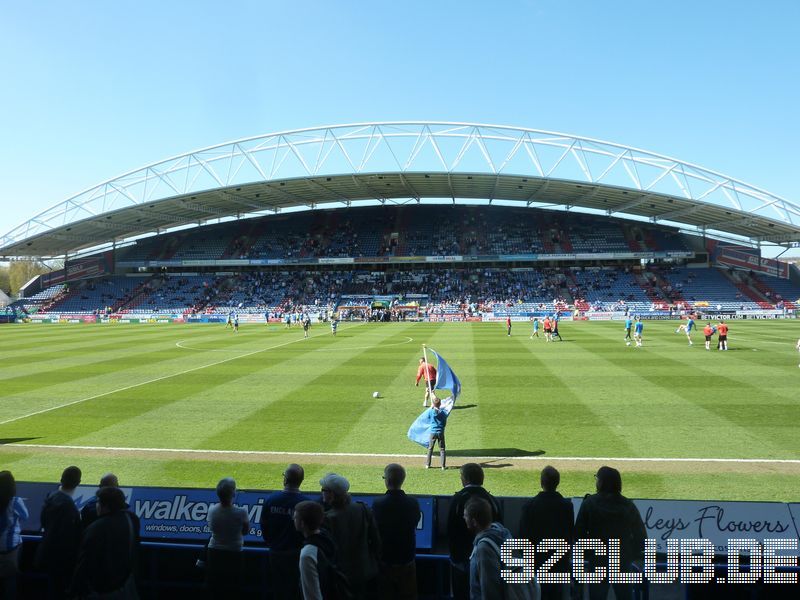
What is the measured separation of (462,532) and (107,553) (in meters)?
3.06

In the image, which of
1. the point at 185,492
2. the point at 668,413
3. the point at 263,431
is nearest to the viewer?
the point at 185,492

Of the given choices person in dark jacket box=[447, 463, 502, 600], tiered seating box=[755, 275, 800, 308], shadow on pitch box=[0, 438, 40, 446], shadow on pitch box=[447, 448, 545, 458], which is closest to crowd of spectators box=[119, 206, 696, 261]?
tiered seating box=[755, 275, 800, 308]

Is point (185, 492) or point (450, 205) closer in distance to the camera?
point (185, 492)

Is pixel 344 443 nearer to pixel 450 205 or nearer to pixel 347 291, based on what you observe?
pixel 347 291

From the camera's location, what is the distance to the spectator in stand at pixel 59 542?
4.92 meters

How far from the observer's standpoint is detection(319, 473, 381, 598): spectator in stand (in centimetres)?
464

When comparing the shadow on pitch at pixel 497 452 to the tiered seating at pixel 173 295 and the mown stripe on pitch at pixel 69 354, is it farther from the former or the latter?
the tiered seating at pixel 173 295

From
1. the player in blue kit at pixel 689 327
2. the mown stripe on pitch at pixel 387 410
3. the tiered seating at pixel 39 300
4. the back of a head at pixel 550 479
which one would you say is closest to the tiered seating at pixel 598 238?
the player in blue kit at pixel 689 327

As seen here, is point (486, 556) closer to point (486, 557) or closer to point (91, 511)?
point (486, 557)

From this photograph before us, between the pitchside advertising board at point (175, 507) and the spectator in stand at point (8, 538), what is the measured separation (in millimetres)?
968

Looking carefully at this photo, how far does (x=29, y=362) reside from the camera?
25.9m

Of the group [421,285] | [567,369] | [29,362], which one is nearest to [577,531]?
[567,369]

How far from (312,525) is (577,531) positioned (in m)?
2.62

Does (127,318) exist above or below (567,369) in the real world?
above
